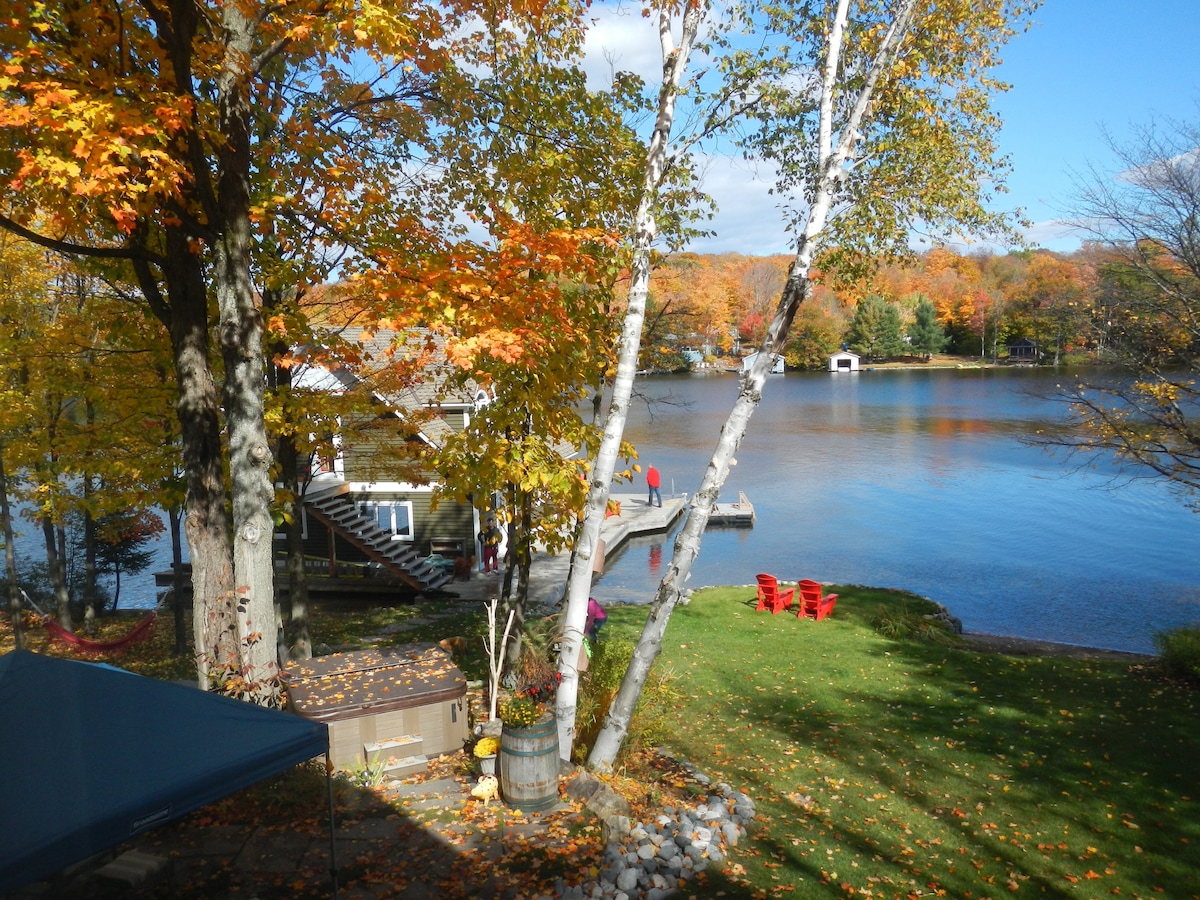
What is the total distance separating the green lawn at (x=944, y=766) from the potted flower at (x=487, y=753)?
7.55 feet

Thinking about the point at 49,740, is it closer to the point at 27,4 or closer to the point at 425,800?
the point at 425,800

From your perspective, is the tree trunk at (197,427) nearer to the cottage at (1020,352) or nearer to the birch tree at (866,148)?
the birch tree at (866,148)

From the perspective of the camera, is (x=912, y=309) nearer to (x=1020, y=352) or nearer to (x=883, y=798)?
(x=1020, y=352)

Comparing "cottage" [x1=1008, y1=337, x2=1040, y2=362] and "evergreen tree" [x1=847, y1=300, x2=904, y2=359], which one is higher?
"evergreen tree" [x1=847, y1=300, x2=904, y2=359]

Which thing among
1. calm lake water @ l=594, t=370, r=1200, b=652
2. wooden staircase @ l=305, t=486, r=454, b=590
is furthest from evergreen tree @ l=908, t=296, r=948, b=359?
wooden staircase @ l=305, t=486, r=454, b=590

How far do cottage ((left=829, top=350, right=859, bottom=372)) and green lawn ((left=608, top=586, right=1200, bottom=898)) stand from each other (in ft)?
307

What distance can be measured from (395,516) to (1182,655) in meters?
18.4

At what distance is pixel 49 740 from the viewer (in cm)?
462

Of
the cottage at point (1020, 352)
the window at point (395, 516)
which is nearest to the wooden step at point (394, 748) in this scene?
the window at point (395, 516)

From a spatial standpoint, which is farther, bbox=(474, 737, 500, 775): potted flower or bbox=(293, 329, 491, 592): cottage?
bbox=(293, 329, 491, 592): cottage

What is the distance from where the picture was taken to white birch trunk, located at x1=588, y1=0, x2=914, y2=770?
7.03 meters

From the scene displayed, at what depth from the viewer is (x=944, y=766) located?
8633 millimetres

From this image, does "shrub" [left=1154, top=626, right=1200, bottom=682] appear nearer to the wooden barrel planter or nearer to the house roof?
the wooden barrel planter

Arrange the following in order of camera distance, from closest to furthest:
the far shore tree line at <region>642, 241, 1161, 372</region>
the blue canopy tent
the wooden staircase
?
the blue canopy tent
the far shore tree line at <region>642, 241, 1161, 372</region>
the wooden staircase
